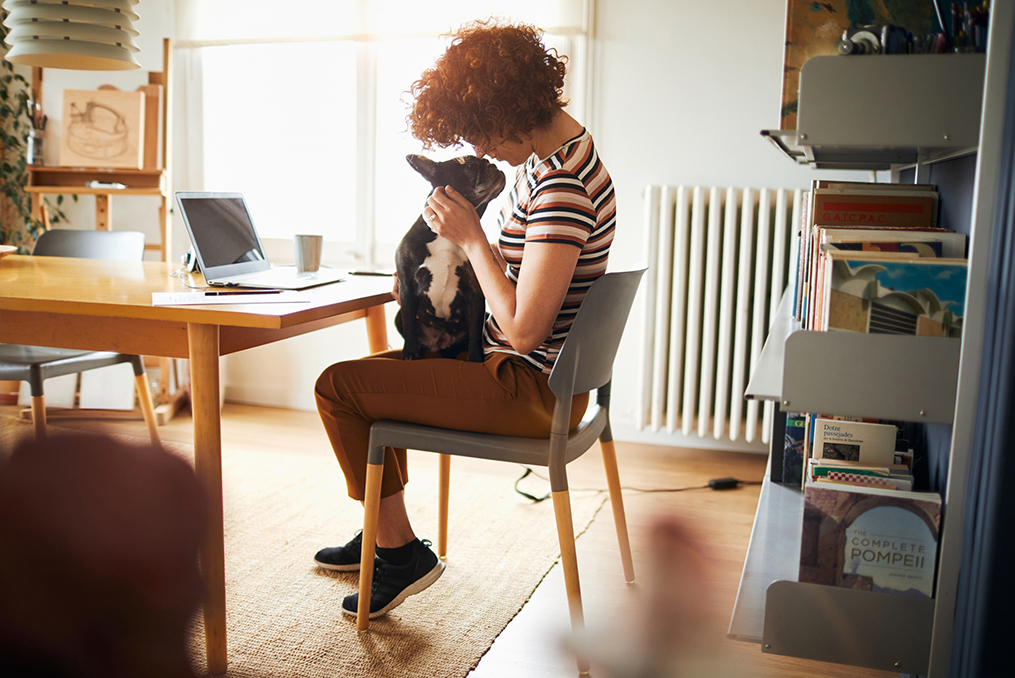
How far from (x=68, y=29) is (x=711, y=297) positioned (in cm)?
197

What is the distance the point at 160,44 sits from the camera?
3219mm

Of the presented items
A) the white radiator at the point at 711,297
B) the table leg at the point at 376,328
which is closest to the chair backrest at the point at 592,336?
the table leg at the point at 376,328

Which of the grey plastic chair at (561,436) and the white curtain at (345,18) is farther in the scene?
the white curtain at (345,18)

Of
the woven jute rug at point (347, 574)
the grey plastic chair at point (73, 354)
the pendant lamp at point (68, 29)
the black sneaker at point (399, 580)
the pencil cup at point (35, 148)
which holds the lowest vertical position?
the woven jute rug at point (347, 574)

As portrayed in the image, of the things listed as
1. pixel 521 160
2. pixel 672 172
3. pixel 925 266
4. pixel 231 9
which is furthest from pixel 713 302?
pixel 231 9

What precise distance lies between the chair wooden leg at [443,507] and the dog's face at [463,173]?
0.69 meters

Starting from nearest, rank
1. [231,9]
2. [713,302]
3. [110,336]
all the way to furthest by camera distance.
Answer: [110,336] < [713,302] < [231,9]

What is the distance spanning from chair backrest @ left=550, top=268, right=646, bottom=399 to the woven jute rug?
0.56 metres

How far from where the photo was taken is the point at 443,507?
1859 millimetres

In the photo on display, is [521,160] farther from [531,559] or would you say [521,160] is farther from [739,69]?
[739,69]

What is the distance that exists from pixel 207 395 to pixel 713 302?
1789 millimetres

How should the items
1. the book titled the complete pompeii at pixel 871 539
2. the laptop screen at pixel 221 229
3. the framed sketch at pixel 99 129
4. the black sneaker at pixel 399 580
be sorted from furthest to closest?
the framed sketch at pixel 99 129
the laptop screen at pixel 221 229
the black sneaker at pixel 399 580
the book titled the complete pompeii at pixel 871 539

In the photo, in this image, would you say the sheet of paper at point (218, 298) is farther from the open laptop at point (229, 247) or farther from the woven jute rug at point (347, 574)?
the woven jute rug at point (347, 574)

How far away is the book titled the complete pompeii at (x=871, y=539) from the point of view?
3.17 ft
